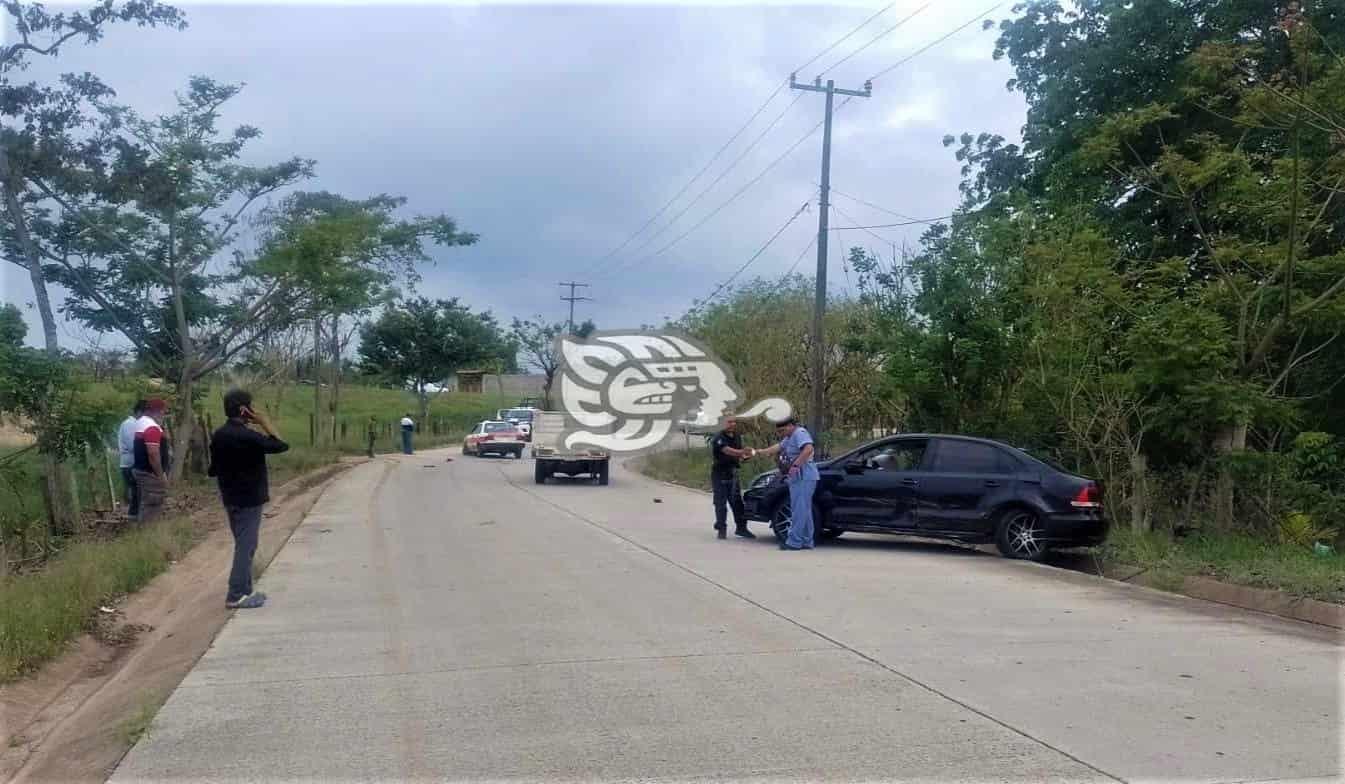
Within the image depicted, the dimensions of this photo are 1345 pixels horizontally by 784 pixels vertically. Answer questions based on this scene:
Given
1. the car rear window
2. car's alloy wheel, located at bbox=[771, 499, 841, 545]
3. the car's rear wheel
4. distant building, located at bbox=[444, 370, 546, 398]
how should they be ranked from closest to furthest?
the car's rear wheel, the car rear window, car's alloy wheel, located at bbox=[771, 499, 841, 545], distant building, located at bbox=[444, 370, 546, 398]

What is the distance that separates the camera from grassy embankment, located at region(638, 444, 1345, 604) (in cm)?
948

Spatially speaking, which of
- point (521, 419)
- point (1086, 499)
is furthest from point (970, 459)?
point (521, 419)

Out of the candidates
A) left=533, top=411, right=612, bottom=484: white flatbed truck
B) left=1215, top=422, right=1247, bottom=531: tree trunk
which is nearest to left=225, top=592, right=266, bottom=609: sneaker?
left=1215, top=422, right=1247, bottom=531: tree trunk

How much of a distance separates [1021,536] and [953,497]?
2.79 ft

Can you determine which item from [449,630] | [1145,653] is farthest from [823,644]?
[449,630]

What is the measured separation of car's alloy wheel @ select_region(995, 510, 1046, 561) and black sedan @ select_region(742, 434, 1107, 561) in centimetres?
1

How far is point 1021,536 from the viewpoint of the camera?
1281 cm

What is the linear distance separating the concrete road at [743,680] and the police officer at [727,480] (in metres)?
2.68

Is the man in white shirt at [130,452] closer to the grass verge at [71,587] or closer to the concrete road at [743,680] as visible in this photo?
the grass verge at [71,587]

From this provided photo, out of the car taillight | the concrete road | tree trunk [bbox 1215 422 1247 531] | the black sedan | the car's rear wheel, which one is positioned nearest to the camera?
the concrete road

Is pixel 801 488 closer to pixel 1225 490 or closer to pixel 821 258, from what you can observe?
pixel 1225 490

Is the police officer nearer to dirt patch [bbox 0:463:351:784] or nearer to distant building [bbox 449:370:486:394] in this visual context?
dirt patch [bbox 0:463:351:784]

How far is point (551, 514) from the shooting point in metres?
18.8

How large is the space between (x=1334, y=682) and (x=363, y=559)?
9615 millimetres
